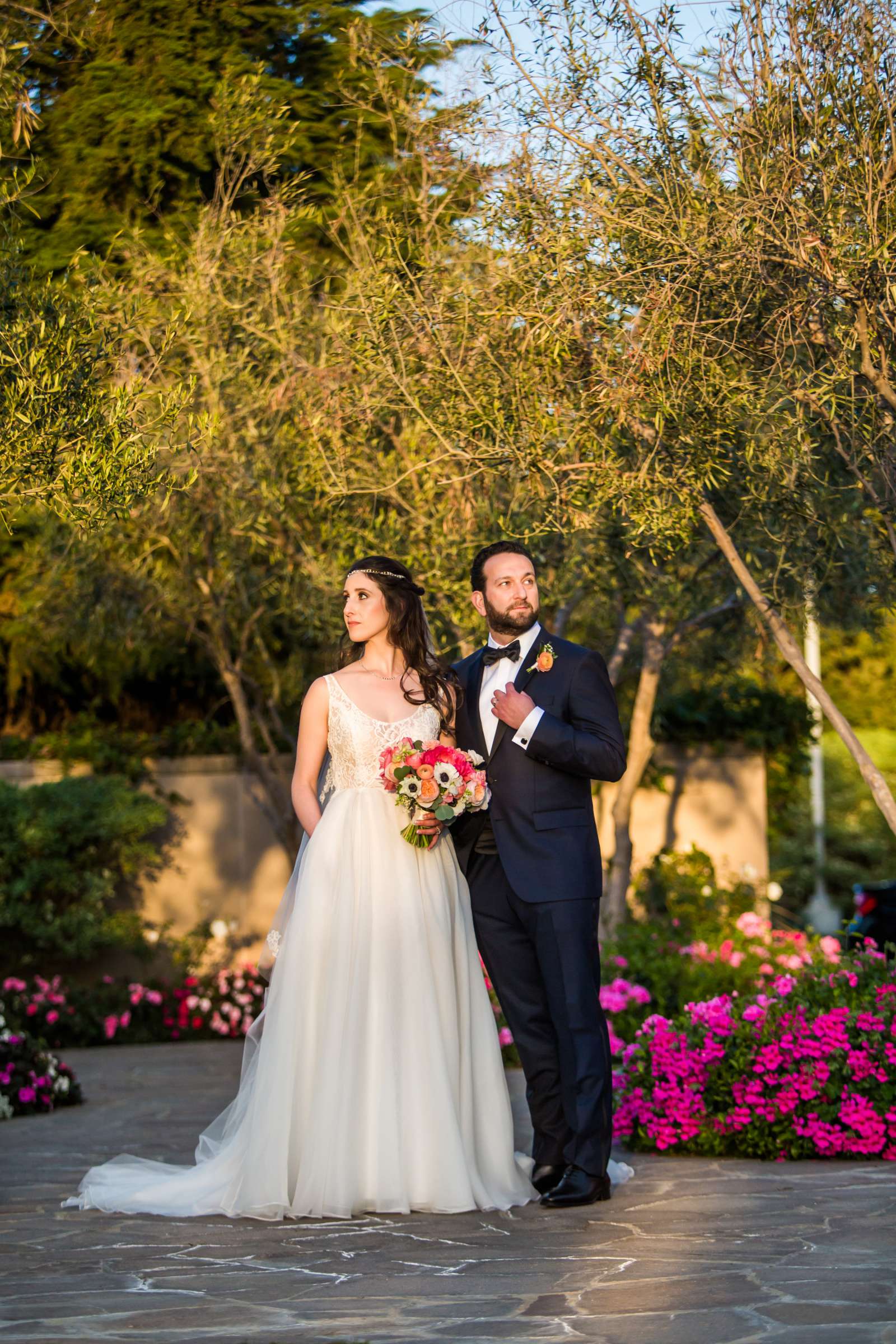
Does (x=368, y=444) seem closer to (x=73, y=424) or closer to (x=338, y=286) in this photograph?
(x=338, y=286)

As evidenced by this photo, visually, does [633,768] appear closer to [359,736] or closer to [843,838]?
[359,736]

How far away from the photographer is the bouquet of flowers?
538 centimetres

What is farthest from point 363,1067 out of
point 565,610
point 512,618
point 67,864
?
point 67,864

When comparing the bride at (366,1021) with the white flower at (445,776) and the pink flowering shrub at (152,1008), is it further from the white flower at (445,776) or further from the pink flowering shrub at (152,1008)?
the pink flowering shrub at (152,1008)

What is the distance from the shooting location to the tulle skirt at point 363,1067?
208 inches

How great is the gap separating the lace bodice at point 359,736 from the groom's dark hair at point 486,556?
544 millimetres

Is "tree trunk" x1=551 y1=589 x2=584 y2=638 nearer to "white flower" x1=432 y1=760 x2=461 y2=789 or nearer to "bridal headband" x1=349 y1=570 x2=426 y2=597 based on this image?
"bridal headband" x1=349 y1=570 x2=426 y2=597

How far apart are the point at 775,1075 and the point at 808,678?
5.41 ft

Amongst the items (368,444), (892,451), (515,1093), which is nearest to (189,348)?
(368,444)

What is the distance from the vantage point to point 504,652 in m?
5.71

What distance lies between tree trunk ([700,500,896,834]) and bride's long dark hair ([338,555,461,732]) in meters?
1.29

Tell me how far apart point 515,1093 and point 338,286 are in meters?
5.01

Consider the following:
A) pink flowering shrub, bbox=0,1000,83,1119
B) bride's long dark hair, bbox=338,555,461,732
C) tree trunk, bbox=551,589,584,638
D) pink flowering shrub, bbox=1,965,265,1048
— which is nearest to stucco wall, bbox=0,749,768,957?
pink flowering shrub, bbox=1,965,265,1048

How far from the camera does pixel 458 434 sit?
21.6ft
